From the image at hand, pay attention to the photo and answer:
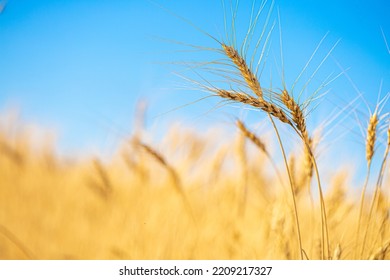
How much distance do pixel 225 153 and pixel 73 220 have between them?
28.9 inches

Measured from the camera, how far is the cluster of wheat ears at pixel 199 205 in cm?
99

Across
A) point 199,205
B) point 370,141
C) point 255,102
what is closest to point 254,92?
point 255,102

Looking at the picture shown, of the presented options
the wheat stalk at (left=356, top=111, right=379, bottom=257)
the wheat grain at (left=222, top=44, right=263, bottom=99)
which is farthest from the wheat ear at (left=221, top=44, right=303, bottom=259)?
the wheat stalk at (left=356, top=111, right=379, bottom=257)

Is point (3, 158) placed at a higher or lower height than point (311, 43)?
lower

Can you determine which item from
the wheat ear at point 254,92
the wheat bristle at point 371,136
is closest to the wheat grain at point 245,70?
the wheat ear at point 254,92

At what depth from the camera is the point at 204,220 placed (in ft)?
4.90

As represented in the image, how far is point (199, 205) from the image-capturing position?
5.11 feet

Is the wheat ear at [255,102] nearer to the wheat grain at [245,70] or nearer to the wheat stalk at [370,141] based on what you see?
the wheat grain at [245,70]

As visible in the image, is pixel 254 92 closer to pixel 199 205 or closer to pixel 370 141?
pixel 370 141

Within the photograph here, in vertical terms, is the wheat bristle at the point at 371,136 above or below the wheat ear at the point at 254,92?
below

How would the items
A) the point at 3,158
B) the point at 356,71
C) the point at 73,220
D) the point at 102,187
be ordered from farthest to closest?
the point at 3,158 → the point at 73,220 → the point at 102,187 → the point at 356,71

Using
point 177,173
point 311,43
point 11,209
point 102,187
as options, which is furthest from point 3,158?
point 311,43

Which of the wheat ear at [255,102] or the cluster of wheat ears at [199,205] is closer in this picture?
the wheat ear at [255,102]
